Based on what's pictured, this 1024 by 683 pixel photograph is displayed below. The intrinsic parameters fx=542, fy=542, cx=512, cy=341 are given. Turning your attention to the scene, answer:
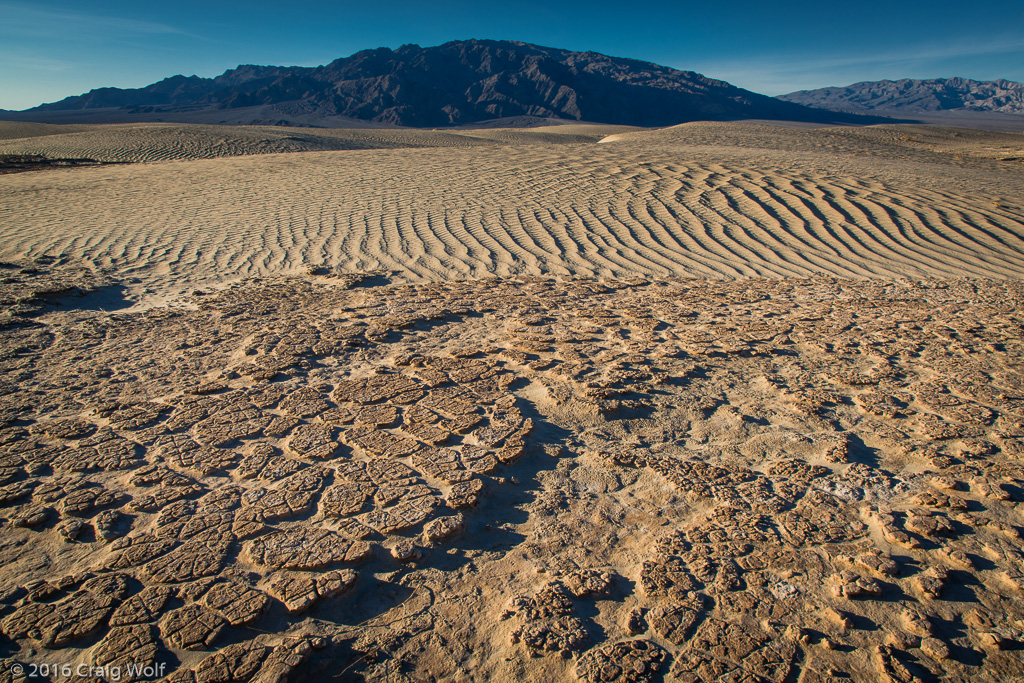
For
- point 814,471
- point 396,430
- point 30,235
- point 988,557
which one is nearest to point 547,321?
point 396,430

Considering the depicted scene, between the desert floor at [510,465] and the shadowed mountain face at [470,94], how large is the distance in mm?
62758

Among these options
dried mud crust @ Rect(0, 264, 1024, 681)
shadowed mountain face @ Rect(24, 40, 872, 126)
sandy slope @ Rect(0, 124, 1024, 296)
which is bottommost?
dried mud crust @ Rect(0, 264, 1024, 681)

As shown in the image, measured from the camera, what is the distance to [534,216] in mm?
7387

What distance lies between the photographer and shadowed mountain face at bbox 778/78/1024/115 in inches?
5826

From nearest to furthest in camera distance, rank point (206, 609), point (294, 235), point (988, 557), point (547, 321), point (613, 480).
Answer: point (206, 609) → point (988, 557) → point (613, 480) → point (547, 321) → point (294, 235)

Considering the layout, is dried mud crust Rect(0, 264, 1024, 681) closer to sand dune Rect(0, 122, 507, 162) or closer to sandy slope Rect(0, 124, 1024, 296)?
sandy slope Rect(0, 124, 1024, 296)

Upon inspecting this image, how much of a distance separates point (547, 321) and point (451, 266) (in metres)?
1.87

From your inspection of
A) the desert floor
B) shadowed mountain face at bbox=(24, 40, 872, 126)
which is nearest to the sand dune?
the desert floor

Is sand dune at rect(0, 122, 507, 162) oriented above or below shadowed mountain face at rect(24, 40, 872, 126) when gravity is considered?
below

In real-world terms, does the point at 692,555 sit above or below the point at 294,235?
below

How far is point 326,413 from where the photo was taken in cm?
276

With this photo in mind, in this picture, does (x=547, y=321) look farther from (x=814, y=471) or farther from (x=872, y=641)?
(x=872, y=641)

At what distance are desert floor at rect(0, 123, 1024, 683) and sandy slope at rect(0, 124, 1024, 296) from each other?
0.15m

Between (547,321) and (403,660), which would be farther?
(547,321)
